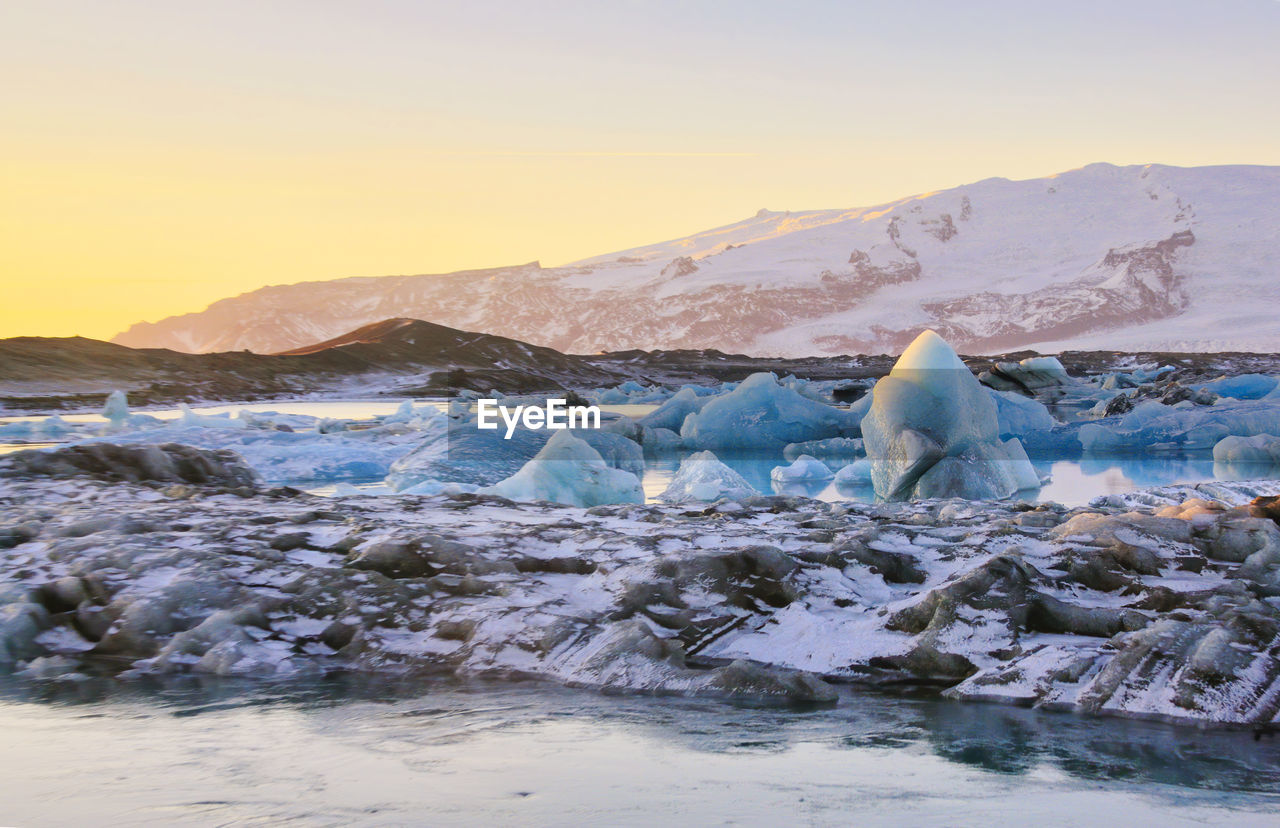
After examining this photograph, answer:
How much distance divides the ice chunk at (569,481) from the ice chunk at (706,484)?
314mm

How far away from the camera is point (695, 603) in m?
3.15

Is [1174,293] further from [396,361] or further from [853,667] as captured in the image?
[853,667]

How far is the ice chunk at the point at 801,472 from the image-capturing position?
9203mm

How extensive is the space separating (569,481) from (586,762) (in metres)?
4.64

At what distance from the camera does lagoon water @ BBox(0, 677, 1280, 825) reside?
1841mm

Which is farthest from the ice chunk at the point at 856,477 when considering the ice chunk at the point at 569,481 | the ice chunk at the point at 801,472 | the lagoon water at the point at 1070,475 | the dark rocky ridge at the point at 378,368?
the dark rocky ridge at the point at 378,368

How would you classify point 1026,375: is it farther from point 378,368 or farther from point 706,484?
point 378,368

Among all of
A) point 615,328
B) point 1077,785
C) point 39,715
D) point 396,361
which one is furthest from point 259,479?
point 615,328

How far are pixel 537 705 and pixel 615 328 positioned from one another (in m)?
93.2

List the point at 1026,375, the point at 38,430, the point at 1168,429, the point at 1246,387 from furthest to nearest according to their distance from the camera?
the point at 1026,375, the point at 1246,387, the point at 38,430, the point at 1168,429

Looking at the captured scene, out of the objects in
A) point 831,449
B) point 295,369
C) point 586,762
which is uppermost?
point 295,369

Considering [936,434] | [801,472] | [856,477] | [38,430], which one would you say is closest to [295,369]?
[38,430]

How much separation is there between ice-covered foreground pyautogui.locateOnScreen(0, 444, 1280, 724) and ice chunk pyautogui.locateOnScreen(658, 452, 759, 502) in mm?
2785

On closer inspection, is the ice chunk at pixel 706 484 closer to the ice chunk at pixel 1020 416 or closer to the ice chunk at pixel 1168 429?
the ice chunk at pixel 1020 416
